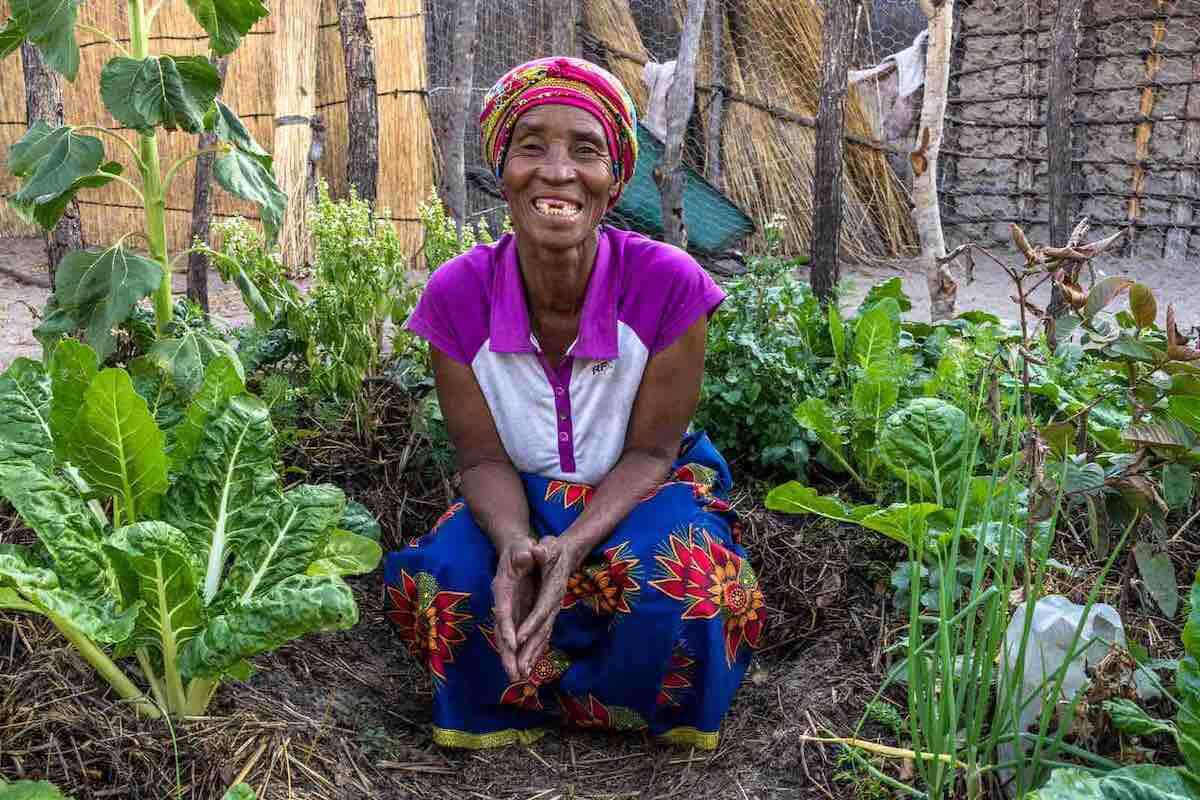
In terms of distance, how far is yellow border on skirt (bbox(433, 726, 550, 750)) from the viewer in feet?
7.52

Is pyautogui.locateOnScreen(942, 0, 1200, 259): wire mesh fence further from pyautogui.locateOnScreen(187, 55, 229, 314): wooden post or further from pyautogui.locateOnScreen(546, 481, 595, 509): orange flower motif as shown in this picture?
pyautogui.locateOnScreen(546, 481, 595, 509): orange flower motif

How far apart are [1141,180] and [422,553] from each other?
7.28m

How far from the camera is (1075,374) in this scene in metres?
3.21

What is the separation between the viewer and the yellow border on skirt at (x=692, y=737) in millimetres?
2299

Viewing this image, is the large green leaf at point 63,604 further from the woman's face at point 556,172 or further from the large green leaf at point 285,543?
the woman's face at point 556,172

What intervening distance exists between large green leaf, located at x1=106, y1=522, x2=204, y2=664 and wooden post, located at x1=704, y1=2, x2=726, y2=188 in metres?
6.32

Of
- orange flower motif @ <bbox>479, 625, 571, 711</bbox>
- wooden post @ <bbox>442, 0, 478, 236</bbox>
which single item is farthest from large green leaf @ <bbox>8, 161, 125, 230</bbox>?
wooden post @ <bbox>442, 0, 478, 236</bbox>

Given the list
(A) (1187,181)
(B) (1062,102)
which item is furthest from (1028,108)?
(B) (1062,102)

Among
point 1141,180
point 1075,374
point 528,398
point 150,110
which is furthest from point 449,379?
point 1141,180

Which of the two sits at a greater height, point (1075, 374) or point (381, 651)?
point (1075, 374)

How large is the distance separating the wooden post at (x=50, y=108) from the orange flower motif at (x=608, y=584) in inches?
82.2

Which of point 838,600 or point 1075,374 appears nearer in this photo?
point 838,600

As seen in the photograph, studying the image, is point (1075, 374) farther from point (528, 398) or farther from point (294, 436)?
point (294, 436)

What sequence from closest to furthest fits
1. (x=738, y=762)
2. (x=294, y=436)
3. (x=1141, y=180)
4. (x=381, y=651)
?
(x=738, y=762) → (x=381, y=651) → (x=294, y=436) → (x=1141, y=180)
